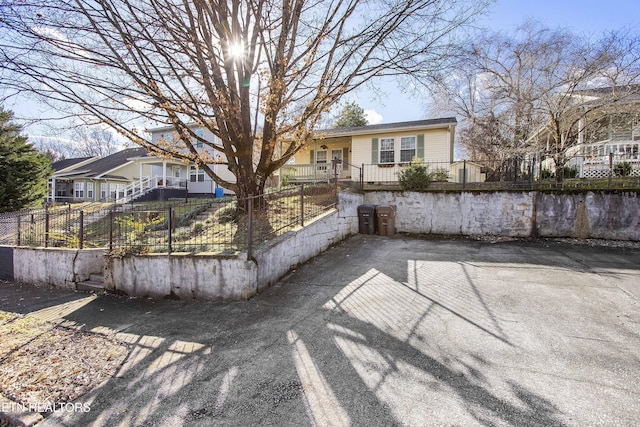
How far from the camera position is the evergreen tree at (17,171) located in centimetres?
1402

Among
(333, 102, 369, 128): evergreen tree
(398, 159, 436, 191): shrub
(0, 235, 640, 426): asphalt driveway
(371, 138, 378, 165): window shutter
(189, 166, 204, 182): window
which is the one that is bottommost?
(0, 235, 640, 426): asphalt driveway

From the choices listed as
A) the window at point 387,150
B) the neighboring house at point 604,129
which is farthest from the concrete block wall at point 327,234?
the window at point 387,150

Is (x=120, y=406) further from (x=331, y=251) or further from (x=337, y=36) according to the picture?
(x=337, y=36)

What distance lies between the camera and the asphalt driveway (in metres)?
2.50

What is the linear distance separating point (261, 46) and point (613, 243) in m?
11.1

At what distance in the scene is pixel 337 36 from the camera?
7309 millimetres

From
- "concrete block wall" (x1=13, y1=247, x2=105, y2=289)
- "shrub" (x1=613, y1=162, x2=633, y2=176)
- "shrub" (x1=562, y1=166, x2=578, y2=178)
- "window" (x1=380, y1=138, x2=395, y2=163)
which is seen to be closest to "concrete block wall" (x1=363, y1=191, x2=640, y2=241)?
"shrub" (x1=613, y1=162, x2=633, y2=176)

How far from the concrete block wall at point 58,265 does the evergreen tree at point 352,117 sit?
2502 cm

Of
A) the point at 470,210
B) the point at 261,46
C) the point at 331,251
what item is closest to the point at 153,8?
the point at 261,46

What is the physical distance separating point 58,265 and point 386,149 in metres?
13.9

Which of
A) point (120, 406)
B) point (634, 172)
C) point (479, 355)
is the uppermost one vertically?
point (634, 172)

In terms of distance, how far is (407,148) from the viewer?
15.2 meters

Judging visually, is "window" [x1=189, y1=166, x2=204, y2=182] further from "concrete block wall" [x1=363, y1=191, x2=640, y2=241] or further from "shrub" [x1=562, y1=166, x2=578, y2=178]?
"shrub" [x1=562, y1=166, x2=578, y2=178]

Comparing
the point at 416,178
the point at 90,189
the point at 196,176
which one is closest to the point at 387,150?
the point at 416,178
